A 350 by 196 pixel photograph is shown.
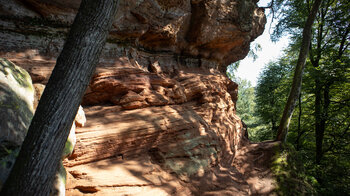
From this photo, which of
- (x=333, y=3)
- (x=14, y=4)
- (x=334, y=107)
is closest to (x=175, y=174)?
(x=14, y=4)

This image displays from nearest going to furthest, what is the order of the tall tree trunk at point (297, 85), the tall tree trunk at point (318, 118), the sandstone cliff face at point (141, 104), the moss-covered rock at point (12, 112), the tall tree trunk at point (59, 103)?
the tall tree trunk at point (59, 103) < the moss-covered rock at point (12, 112) < the sandstone cliff face at point (141, 104) < the tall tree trunk at point (297, 85) < the tall tree trunk at point (318, 118)

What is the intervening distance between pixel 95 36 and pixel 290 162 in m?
8.32

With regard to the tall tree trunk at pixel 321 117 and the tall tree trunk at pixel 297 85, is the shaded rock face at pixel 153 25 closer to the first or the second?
the tall tree trunk at pixel 297 85

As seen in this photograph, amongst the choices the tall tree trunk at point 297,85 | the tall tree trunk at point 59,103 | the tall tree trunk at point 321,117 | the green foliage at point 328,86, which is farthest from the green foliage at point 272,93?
the tall tree trunk at point 59,103

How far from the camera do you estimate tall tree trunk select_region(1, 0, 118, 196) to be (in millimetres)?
2213

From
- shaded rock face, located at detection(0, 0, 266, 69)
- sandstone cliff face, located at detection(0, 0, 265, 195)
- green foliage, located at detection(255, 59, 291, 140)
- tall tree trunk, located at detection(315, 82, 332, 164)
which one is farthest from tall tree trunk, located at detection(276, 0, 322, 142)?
green foliage, located at detection(255, 59, 291, 140)

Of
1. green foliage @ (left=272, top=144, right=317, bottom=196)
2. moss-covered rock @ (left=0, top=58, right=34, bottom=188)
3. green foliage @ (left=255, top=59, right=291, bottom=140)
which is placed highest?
green foliage @ (left=255, top=59, right=291, bottom=140)

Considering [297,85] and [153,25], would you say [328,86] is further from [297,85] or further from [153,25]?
[153,25]

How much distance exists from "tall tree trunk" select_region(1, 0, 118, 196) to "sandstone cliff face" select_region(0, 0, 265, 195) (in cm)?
169

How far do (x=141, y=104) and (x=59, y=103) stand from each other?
12.8 feet

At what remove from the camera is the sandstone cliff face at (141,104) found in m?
4.43

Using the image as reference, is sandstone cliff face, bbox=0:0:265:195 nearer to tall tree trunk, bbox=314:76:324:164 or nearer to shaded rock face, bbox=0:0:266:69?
shaded rock face, bbox=0:0:266:69

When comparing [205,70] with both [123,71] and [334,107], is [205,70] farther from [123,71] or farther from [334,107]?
[334,107]

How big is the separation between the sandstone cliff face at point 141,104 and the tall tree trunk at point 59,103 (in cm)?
169
